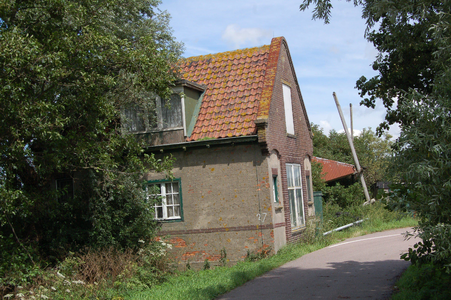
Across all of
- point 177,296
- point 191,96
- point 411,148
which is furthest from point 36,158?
point 411,148

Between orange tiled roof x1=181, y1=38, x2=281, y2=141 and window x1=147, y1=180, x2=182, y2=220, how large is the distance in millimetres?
1890

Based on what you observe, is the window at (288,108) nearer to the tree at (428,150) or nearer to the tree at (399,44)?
the tree at (399,44)

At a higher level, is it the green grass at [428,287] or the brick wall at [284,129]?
the brick wall at [284,129]

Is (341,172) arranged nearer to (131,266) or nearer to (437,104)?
(131,266)

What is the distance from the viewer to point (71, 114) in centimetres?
1188

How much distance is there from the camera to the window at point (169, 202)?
15.8 meters

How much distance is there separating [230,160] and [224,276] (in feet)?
15.0

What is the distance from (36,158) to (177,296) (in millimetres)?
5328

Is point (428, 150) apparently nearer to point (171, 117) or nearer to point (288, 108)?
point (171, 117)

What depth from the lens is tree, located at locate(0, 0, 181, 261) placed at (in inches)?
397

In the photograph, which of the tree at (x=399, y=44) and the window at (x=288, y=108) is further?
the window at (x=288, y=108)

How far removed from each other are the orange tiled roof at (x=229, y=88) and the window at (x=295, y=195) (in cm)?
300

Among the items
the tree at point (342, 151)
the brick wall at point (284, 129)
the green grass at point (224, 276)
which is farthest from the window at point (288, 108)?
the tree at point (342, 151)

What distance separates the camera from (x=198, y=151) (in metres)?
15.5
